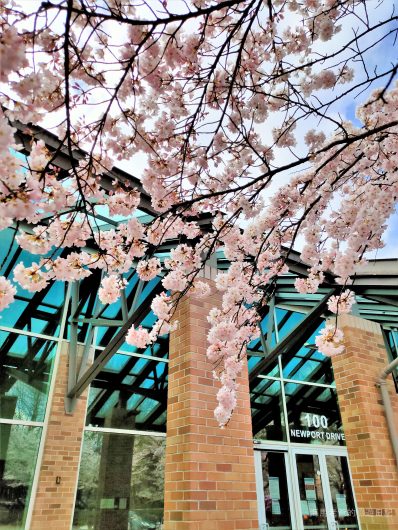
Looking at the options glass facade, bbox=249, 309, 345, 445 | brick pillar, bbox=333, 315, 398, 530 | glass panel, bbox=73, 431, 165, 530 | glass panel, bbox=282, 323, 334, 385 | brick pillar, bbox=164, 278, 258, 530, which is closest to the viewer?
brick pillar, bbox=164, 278, 258, 530

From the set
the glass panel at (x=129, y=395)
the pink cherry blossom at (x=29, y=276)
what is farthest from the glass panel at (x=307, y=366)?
the pink cherry blossom at (x=29, y=276)

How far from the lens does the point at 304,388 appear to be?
29.4ft

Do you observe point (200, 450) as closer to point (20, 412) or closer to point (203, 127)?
point (203, 127)

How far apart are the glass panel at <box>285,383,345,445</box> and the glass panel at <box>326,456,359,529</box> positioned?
0.41m

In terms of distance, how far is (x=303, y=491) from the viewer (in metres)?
7.41

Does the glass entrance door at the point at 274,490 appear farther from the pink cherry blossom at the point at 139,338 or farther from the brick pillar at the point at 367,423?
the pink cherry blossom at the point at 139,338

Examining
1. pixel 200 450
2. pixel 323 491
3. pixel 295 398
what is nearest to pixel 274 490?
pixel 323 491

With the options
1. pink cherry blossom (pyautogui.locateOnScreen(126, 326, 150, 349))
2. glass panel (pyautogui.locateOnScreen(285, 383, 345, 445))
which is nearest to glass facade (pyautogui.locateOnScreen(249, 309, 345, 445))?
glass panel (pyautogui.locateOnScreen(285, 383, 345, 445))

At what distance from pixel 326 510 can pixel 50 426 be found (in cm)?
544

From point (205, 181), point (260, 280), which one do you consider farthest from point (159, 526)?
point (205, 181)

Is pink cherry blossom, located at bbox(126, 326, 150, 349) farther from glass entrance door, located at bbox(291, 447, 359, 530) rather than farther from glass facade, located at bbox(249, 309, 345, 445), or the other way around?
glass entrance door, located at bbox(291, 447, 359, 530)

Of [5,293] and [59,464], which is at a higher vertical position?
[5,293]

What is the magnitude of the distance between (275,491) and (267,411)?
1.52m

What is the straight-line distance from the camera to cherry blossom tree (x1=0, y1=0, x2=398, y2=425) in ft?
5.24
